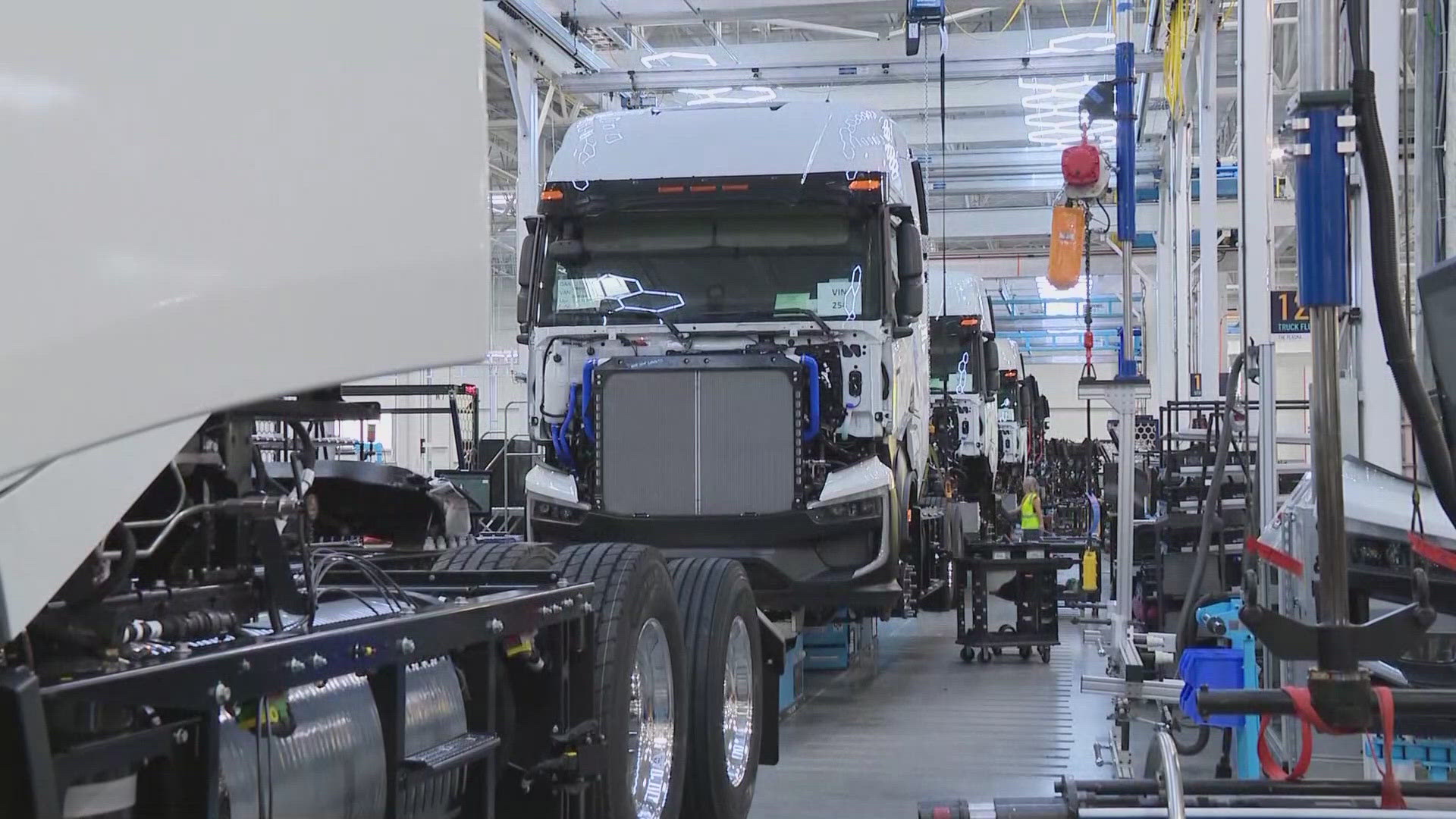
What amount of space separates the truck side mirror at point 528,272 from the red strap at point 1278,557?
4.23m

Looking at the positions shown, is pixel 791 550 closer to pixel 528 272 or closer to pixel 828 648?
pixel 528 272

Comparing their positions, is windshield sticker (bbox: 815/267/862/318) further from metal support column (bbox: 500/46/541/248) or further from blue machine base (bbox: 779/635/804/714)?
metal support column (bbox: 500/46/541/248)

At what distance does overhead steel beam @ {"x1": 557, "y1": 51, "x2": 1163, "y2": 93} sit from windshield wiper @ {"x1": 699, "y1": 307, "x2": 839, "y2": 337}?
19.1 feet

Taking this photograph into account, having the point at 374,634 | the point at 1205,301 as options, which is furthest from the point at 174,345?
the point at 1205,301

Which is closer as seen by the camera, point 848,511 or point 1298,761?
point 1298,761

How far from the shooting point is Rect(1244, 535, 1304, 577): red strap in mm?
5078

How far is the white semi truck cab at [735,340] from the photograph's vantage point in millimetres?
7738

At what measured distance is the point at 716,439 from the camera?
7832 millimetres

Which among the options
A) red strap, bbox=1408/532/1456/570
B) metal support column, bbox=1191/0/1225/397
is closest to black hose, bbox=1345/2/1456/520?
red strap, bbox=1408/532/1456/570

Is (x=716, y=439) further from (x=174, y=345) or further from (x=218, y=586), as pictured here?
(x=174, y=345)

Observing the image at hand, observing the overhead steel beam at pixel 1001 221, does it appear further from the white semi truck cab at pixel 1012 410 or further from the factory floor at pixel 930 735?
the factory floor at pixel 930 735

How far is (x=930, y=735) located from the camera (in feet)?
25.4

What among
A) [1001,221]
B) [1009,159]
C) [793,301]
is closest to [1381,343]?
[793,301]

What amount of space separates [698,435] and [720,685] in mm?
3060
